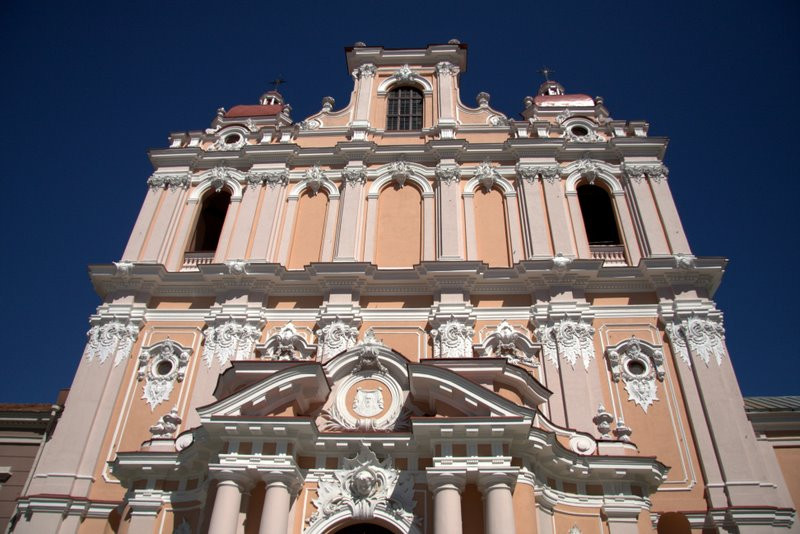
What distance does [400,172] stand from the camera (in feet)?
71.3

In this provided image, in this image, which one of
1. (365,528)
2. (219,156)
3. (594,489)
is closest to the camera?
(365,528)

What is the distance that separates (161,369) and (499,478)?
11.0 meters

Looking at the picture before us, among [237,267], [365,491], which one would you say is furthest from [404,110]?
[365,491]

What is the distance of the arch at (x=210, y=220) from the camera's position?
2211 centimetres

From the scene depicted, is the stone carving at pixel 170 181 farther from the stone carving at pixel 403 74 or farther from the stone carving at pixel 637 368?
the stone carving at pixel 637 368

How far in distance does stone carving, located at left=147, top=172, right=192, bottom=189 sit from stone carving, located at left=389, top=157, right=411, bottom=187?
23.3 ft

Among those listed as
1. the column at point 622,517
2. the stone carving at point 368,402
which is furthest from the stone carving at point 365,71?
the column at point 622,517

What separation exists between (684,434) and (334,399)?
8953mm

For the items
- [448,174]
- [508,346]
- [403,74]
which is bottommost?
[508,346]

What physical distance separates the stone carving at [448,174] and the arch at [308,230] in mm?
3793

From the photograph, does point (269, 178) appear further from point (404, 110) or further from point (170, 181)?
point (404, 110)

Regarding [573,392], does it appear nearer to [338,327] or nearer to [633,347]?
[633,347]

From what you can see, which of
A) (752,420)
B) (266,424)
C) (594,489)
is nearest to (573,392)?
(594,489)

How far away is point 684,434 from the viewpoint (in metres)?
16.0
